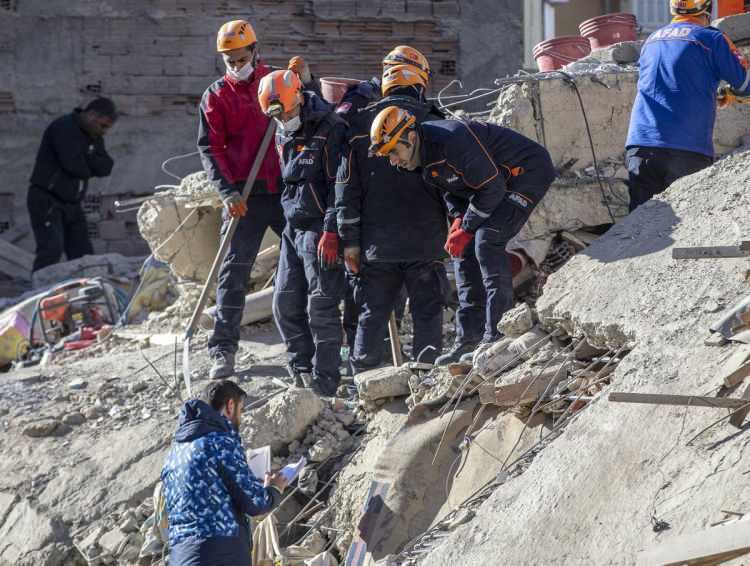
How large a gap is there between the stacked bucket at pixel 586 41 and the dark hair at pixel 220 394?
4.17 meters

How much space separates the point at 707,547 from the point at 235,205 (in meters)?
4.15

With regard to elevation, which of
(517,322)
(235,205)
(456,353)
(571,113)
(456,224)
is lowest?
(456,353)

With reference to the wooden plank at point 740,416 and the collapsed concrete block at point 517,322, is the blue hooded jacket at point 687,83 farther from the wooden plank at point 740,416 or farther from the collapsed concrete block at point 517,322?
the wooden plank at point 740,416

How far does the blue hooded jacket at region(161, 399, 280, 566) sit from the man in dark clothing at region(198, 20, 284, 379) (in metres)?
2.43

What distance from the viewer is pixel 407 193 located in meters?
6.86

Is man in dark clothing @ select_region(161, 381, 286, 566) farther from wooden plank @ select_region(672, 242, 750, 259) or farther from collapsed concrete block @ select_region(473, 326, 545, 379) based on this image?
wooden plank @ select_region(672, 242, 750, 259)

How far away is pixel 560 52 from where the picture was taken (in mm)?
8633

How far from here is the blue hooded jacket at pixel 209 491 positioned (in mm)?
5062

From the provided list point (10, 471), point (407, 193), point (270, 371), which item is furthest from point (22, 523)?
point (407, 193)

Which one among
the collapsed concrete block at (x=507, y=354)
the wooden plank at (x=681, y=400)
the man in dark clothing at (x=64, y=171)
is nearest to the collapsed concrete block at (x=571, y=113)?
the collapsed concrete block at (x=507, y=354)

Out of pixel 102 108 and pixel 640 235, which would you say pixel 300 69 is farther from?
pixel 102 108

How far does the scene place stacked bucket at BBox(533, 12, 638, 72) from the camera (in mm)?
8625

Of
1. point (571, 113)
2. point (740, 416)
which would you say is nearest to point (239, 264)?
point (571, 113)

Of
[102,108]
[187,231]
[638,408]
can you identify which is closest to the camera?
[638,408]
